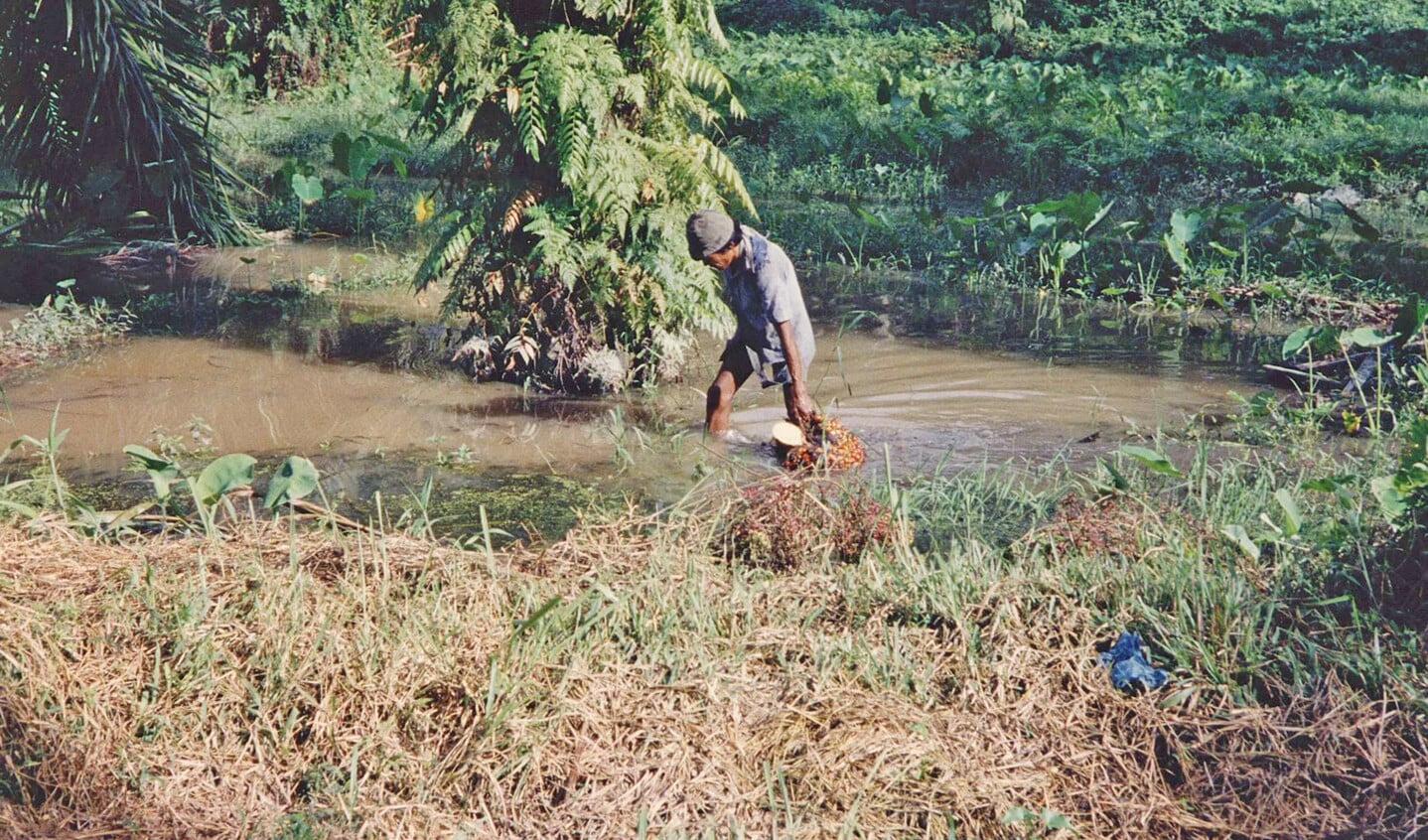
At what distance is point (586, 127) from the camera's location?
6.95 meters

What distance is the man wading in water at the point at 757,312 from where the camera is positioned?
6039mm

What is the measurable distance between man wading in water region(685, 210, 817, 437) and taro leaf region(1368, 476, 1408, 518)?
2548 millimetres

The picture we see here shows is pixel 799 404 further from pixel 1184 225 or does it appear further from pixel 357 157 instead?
pixel 357 157

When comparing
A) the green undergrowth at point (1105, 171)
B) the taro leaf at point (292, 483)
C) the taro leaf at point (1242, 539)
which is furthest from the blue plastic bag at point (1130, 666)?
the green undergrowth at point (1105, 171)

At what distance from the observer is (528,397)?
7.43 m

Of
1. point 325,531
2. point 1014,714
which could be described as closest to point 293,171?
point 325,531

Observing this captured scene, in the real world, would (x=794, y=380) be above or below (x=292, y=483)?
below

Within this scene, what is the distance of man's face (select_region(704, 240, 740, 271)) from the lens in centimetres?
608

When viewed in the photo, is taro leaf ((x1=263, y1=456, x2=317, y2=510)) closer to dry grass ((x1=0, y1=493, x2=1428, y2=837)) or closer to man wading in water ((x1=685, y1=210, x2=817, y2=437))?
dry grass ((x1=0, y1=493, x2=1428, y2=837))

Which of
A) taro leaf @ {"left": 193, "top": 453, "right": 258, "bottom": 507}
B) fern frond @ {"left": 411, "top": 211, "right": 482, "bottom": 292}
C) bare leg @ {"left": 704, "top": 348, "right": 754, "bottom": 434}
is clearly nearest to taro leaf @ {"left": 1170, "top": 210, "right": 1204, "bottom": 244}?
bare leg @ {"left": 704, "top": 348, "right": 754, "bottom": 434}

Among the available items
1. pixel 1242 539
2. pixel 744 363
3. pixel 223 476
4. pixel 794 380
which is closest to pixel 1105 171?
pixel 744 363

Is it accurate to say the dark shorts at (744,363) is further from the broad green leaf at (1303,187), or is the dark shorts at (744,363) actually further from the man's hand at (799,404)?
the broad green leaf at (1303,187)

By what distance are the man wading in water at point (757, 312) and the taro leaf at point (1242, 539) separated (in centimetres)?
232

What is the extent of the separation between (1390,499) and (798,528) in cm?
191
